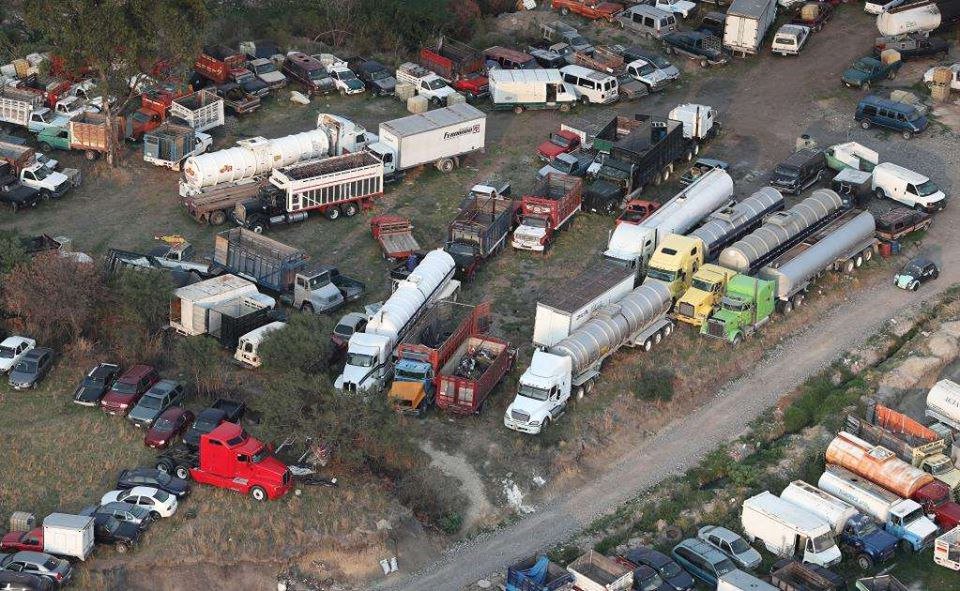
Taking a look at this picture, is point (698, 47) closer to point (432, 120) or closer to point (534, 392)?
point (432, 120)

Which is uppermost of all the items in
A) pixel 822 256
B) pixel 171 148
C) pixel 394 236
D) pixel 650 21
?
pixel 822 256

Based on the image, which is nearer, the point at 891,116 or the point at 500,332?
the point at 500,332

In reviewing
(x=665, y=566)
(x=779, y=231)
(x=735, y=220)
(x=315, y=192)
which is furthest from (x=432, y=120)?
(x=665, y=566)

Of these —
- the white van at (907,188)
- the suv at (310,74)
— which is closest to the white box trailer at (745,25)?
the white van at (907,188)

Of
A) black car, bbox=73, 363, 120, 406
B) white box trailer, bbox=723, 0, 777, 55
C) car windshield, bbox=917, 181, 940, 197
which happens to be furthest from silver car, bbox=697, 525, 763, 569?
white box trailer, bbox=723, 0, 777, 55

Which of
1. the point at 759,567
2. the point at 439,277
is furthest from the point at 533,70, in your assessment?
the point at 759,567

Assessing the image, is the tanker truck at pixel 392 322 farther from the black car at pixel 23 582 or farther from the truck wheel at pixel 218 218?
the black car at pixel 23 582
